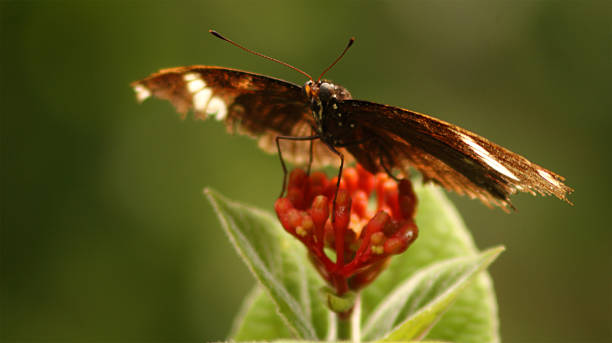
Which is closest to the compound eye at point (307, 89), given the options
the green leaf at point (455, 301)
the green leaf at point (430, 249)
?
the green leaf at point (455, 301)

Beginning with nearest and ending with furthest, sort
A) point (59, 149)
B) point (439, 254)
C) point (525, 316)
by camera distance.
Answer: point (439, 254), point (59, 149), point (525, 316)

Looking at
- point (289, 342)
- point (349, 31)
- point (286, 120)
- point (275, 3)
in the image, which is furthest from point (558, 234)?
point (289, 342)

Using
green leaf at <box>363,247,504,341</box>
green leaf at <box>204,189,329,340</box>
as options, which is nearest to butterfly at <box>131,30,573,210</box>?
green leaf at <box>363,247,504,341</box>

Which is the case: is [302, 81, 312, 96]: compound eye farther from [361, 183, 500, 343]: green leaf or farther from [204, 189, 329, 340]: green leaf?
[361, 183, 500, 343]: green leaf

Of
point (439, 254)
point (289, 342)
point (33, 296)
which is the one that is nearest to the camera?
point (289, 342)

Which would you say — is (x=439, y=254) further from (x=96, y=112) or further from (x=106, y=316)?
(x=96, y=112)
